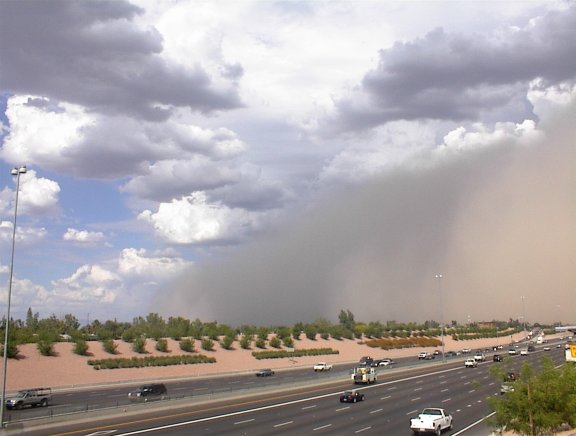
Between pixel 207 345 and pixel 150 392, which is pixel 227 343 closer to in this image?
pixel 207 345

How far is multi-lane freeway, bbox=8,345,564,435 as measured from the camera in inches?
1361

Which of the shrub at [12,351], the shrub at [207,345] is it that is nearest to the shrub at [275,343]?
the shrub at [207,345]

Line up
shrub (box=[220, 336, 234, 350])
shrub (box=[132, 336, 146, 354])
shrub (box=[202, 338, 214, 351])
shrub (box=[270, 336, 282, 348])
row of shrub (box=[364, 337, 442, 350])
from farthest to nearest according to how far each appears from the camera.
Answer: row of shrub (box=[364, 337, 442, 350]) < shrub (box=[270, 336, 282, 348]) < shrub (box=[220, 336, 234, 350]) < shrub (box=[202, 338, 214, 351]) < shrub (box=[132, 336, 146, 354])

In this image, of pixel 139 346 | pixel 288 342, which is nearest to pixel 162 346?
pixel 139 346

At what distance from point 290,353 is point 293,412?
81814 mm

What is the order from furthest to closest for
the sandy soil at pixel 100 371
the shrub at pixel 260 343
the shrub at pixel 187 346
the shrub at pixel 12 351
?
the shrub at pixel 260 343, the shrub at pixel 187 346, the shrub at pixel 12 351, the sandy soil at pixel 100 371

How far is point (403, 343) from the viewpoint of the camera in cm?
16712

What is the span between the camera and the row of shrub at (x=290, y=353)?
116625 mm

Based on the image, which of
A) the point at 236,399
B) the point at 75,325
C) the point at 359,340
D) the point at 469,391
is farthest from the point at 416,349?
the point at 236,399

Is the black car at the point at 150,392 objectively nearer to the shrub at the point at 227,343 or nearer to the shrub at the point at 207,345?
the shrub at the point at 207,345

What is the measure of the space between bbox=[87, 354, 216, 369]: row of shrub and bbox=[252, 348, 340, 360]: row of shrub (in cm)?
1319

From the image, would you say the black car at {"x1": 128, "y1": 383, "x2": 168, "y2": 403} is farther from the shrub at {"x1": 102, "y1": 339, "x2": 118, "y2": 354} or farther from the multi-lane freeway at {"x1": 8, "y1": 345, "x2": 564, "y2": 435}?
the shrub at {"x1": 102, "y1": 339, "x2": 118, "y2": 354}

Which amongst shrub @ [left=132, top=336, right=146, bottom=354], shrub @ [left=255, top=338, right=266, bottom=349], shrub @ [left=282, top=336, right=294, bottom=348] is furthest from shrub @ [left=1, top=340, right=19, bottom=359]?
shrub @ [left=282, top=336, right=294, bottom=348]

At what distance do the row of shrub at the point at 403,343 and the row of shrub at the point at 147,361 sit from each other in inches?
2553
